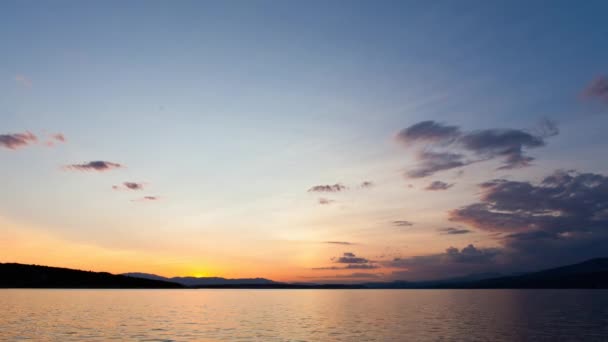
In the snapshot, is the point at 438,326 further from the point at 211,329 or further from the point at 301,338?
the point at 211,329

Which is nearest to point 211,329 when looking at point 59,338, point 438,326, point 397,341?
point 59,338

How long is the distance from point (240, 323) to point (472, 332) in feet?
132

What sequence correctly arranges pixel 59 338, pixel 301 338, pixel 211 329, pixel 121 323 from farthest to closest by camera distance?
pixel 121 323
pixel 211 329
pixel 301 338
pixel 59 338

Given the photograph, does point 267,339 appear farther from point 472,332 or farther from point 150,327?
point 472,332

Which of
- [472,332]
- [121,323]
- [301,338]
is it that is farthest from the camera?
[121,323]

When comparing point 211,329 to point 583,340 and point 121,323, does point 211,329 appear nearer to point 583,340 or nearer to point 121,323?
point 121,323

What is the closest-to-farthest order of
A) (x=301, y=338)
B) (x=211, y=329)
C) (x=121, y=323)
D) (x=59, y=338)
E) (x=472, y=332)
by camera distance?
(x=59, y=338) → (x=301, y=338) → (x=472, y=332) → (x=211, y=329) → (x=121, y=323)

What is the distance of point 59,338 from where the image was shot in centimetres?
6016

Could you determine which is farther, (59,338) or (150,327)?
(150,327)

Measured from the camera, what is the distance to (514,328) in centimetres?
7806

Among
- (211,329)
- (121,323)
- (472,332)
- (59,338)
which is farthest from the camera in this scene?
(121,323)

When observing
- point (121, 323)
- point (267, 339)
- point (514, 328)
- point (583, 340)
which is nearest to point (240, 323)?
point (121, 323)

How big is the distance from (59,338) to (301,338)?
100ft

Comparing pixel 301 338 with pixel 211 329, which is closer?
pixel 301 338
